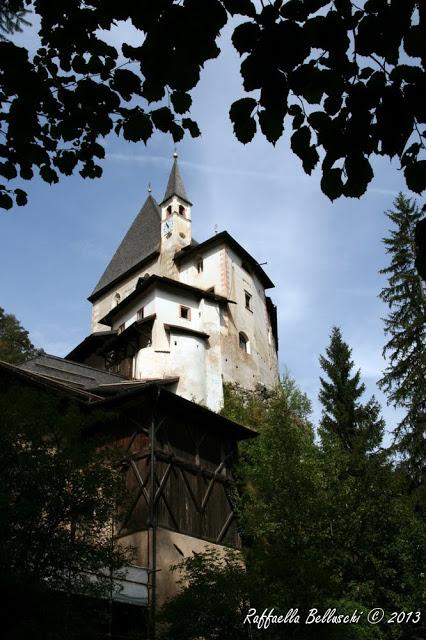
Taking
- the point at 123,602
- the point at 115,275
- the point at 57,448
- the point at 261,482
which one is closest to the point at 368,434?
the point at 261,482

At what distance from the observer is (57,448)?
1077 centimetres

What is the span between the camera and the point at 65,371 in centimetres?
2650

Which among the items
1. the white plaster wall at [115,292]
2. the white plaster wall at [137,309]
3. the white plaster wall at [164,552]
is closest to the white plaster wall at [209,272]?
the white plaster wall at [115,292]

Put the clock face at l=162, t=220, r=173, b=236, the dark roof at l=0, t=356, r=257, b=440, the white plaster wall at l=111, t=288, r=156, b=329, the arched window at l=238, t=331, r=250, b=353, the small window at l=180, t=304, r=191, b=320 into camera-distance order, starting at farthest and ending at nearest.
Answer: the clock face at l=162, t=220, r=173, b=236
the arched window at l=238, t=331, r=250, b=353
the small window at l=180, t=304, r=191, b=320
the white plaster wall at l=111, t=288, r=156, b=329
the dark roof at l=0, t=356, r=257, b=440

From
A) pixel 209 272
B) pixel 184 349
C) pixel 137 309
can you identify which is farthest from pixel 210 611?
pixel 209 272

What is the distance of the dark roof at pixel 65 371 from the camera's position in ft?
83.4

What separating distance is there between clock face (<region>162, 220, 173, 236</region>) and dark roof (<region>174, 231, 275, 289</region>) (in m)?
1.87

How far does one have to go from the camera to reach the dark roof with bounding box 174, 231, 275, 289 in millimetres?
40875

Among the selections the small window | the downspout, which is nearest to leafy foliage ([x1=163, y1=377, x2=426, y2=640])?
the downspout

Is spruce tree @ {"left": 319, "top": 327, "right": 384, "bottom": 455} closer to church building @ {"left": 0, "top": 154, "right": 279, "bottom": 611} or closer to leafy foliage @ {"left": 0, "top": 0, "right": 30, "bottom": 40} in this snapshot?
church building @ {"left": 0, "top": 154, "right": 279, "bottom": 611}

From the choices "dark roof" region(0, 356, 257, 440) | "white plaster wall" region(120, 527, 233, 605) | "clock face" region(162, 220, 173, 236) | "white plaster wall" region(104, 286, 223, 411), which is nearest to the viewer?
"white plaster wall" region(120, 527, 233, 605)

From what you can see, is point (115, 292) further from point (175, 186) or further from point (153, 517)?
point (153, 517)

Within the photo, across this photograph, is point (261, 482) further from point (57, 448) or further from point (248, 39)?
point (248, 39)

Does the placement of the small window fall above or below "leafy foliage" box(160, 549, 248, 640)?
above
